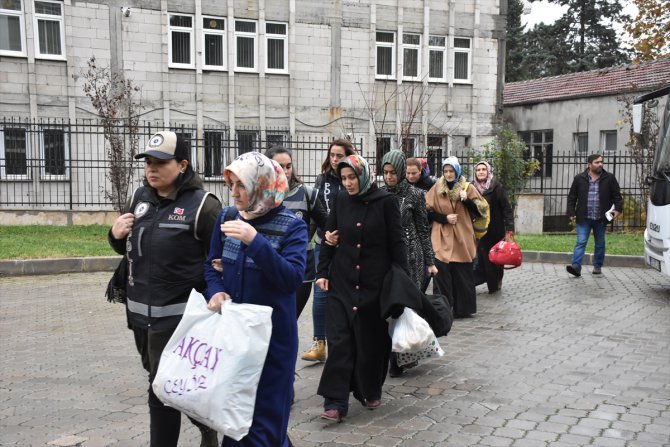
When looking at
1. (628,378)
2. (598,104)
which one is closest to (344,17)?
(598,104)

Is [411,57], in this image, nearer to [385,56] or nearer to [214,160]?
[385,56]

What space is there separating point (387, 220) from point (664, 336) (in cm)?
434

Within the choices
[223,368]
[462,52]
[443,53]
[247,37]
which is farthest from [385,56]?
[223,368]

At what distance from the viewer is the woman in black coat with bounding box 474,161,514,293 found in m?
10.8

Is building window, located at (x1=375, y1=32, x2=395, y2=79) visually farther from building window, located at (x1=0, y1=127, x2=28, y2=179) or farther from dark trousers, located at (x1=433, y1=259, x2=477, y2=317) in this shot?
dark trousers, located at (x1=433, y1=259, x2=477, y2=317)

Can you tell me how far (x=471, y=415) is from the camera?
549cm

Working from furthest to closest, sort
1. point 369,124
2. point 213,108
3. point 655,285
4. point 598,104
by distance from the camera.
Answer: point 598,104 < point 369,124 < point 213,108 < point 655,285

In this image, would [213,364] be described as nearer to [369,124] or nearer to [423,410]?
[423,410]

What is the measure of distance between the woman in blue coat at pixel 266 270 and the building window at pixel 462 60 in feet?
81.0

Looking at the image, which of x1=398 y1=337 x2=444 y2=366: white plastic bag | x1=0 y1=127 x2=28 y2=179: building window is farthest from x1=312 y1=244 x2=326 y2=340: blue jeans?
x1=0 y1=127 x2=28 y2=179: building window

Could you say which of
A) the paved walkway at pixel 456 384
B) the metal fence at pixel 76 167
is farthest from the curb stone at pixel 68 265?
the metal fence at pixel 76 167

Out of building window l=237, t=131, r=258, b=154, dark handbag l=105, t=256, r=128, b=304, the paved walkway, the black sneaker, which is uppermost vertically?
building window l=237, t=131, r=258, b=154

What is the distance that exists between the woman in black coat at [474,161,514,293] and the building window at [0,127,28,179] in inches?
577

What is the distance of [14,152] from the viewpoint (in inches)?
853
